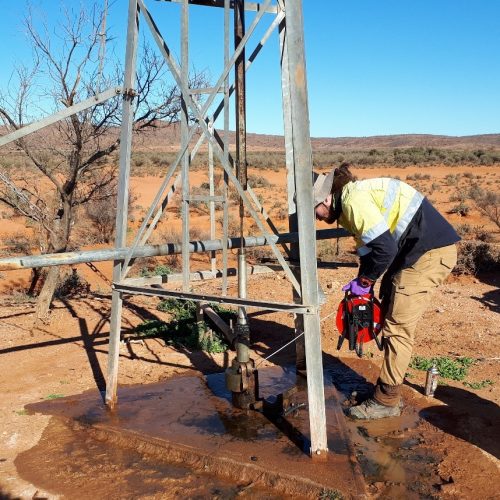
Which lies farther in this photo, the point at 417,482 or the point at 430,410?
the point at 430,410

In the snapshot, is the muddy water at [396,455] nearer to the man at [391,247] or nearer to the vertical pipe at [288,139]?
the man at [391,247]

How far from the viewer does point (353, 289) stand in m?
4.47

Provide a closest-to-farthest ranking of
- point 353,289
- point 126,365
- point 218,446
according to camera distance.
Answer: point 218,446, point 353,289, point 126,365

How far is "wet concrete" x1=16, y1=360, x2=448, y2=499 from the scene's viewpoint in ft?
11.8

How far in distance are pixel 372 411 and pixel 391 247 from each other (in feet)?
4.89

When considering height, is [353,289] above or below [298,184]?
below

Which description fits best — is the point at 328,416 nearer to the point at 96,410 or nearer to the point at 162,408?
the point at 162,408

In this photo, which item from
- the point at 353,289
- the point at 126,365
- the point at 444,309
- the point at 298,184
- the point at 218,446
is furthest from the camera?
the point at 444,309

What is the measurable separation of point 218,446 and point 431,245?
87.1 inches

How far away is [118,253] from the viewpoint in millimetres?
4359

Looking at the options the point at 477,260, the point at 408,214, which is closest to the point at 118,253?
the point at 408,214

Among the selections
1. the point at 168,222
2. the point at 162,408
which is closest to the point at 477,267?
the point at 162,408

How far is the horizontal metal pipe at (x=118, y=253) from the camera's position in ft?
12.8

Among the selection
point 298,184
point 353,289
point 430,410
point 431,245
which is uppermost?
point 298,184
